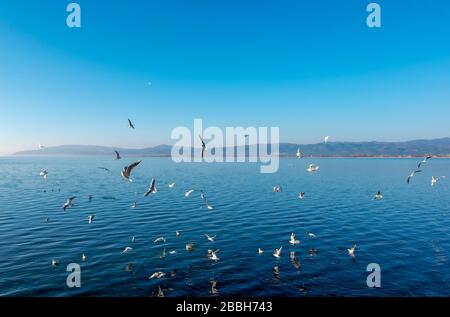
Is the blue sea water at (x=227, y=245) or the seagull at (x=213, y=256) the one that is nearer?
the blue sea water at (x=227, y=245)

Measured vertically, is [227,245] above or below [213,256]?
below

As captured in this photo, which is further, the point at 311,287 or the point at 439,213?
the point at 439,213

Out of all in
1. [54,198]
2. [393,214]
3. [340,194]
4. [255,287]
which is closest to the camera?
[255,287]

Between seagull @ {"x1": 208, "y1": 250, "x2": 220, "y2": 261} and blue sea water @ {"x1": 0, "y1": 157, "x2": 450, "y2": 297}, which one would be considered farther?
seagull @ {"x1": 208, "y1": 250, "x2": 220, "y2": 261}

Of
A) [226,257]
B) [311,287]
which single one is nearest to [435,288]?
[311,287]

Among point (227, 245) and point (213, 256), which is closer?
point (213, 256)
